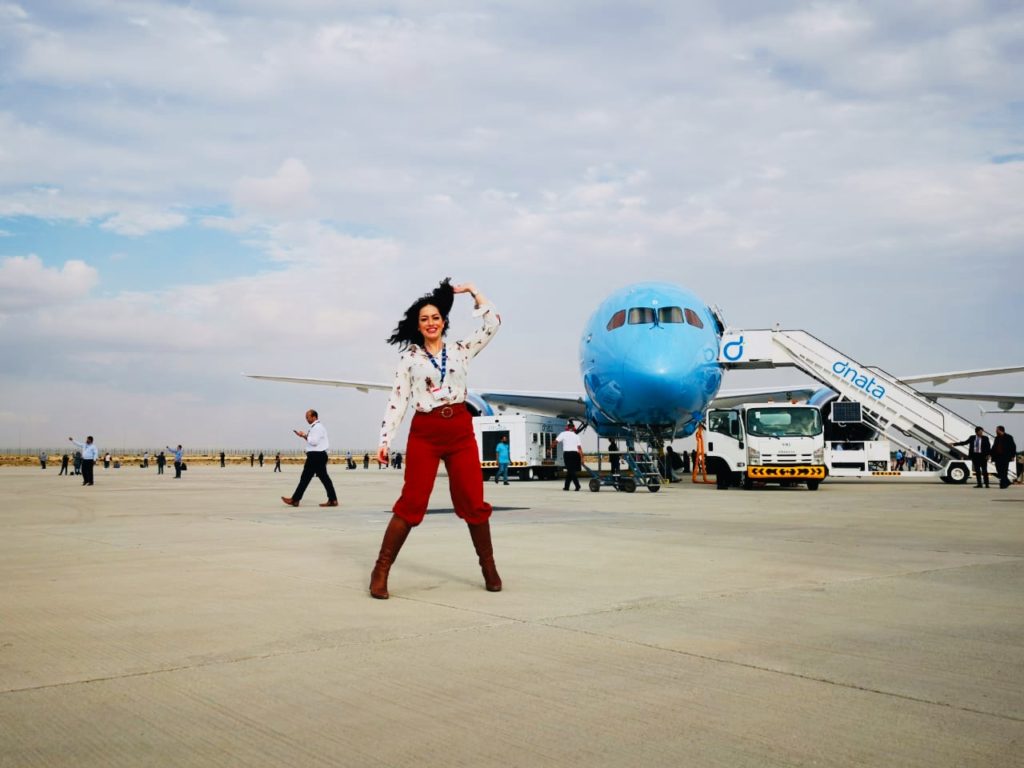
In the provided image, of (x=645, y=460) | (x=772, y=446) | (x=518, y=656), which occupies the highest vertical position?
(x=772, y=446)

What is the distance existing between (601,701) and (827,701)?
78 cm

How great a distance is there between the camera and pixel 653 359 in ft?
64.0

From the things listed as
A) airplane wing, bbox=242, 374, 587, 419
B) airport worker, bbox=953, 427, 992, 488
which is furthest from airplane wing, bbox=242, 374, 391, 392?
airport worker, bbox=953, 427, 992, 488

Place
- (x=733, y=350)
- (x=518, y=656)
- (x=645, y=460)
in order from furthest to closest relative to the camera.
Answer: (x=733, y=350) → (x=645, y=460) → (x=518, y=656)

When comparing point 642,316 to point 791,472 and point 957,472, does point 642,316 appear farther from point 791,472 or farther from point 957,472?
point 957,472

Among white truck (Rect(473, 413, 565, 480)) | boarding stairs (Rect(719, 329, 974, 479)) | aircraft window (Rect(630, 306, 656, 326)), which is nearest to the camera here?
aircraft window (Rect(630, 306, 656, 326))

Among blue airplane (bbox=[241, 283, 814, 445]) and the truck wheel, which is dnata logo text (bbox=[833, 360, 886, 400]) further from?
blue airplane (bbox=[241, 283, 814, 445])

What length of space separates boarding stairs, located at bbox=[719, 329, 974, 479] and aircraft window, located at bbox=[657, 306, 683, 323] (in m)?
2.89

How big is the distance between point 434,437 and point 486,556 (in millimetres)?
788

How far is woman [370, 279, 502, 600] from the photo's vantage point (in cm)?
557

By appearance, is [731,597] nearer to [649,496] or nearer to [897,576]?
[897,576]

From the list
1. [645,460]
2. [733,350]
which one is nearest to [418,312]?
[645,460]

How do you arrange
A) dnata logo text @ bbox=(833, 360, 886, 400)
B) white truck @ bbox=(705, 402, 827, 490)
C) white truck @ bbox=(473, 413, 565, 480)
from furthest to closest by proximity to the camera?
1. white truck @ bbox=(473, 413, 565, 480)
2. dnata logo text @ bbox=(833, 360, 886, 400)
3. white truck @ bbox=(705, 402, 827, 490)

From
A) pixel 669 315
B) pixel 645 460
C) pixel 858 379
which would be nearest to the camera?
pixel 669 315
